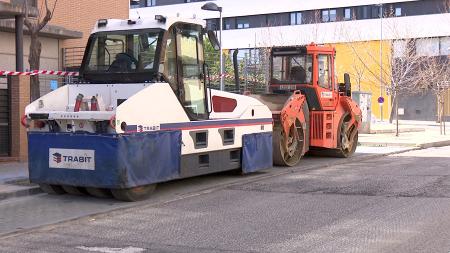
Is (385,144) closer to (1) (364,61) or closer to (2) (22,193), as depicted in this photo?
(2) (22,193)

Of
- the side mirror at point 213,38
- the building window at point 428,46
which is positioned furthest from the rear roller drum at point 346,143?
the building window at point 428,46

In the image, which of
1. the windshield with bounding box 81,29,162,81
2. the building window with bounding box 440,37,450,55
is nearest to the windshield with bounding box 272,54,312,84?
the windshield with bounding box 81,29,162,81

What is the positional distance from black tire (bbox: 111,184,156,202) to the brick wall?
912 centimetres

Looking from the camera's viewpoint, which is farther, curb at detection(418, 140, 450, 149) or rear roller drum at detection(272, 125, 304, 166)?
curb at detection(418, 140, 450, 149)

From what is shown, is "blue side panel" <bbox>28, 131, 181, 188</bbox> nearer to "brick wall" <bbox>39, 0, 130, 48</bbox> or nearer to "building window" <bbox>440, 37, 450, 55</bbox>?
"brick wall" <bbox>39, 0, 130, 48</bbox>

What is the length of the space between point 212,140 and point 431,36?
40687 millimetres

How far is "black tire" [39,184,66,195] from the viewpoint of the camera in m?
10.7

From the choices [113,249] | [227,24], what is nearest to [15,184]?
[113,249]

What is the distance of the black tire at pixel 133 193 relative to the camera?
32.2 feet

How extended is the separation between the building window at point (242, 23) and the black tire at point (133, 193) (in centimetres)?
4951

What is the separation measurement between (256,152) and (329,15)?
4281 centimetres

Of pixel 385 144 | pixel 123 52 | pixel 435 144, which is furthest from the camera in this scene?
pixel 435 144

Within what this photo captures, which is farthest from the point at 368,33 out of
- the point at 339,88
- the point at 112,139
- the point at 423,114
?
the point at 112,139

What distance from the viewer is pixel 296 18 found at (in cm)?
5512
